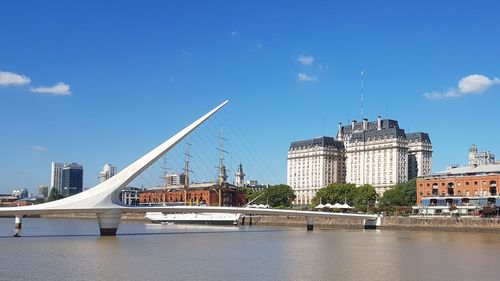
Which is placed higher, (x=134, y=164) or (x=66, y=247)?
(x=134, y=164)

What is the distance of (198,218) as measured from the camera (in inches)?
3349

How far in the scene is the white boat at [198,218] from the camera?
8150cm

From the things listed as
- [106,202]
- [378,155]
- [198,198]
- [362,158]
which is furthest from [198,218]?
[362,158]

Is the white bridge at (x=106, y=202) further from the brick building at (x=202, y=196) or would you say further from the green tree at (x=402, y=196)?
the brick building at (x=202, y=196)

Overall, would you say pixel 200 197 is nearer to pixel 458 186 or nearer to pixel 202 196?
pixel 202 196

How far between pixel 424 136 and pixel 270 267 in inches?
4097

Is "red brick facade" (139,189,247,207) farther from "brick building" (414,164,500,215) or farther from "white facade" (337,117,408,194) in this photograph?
"brick building" (414,164,500,215)

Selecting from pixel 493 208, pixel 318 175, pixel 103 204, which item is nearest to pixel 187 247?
pixel 103 204

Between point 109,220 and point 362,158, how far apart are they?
86.7 meters

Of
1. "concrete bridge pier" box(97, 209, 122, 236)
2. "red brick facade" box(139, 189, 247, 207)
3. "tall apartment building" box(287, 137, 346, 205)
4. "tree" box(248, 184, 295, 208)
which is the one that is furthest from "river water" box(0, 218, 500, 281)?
"tall apartment building" box(287, 137, 346, 205)

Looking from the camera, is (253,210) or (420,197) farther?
(420,197)

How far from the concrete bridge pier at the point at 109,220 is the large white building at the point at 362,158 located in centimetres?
7985

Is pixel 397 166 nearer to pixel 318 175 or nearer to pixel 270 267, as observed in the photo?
pixel 318 175

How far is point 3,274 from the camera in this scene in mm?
22625
